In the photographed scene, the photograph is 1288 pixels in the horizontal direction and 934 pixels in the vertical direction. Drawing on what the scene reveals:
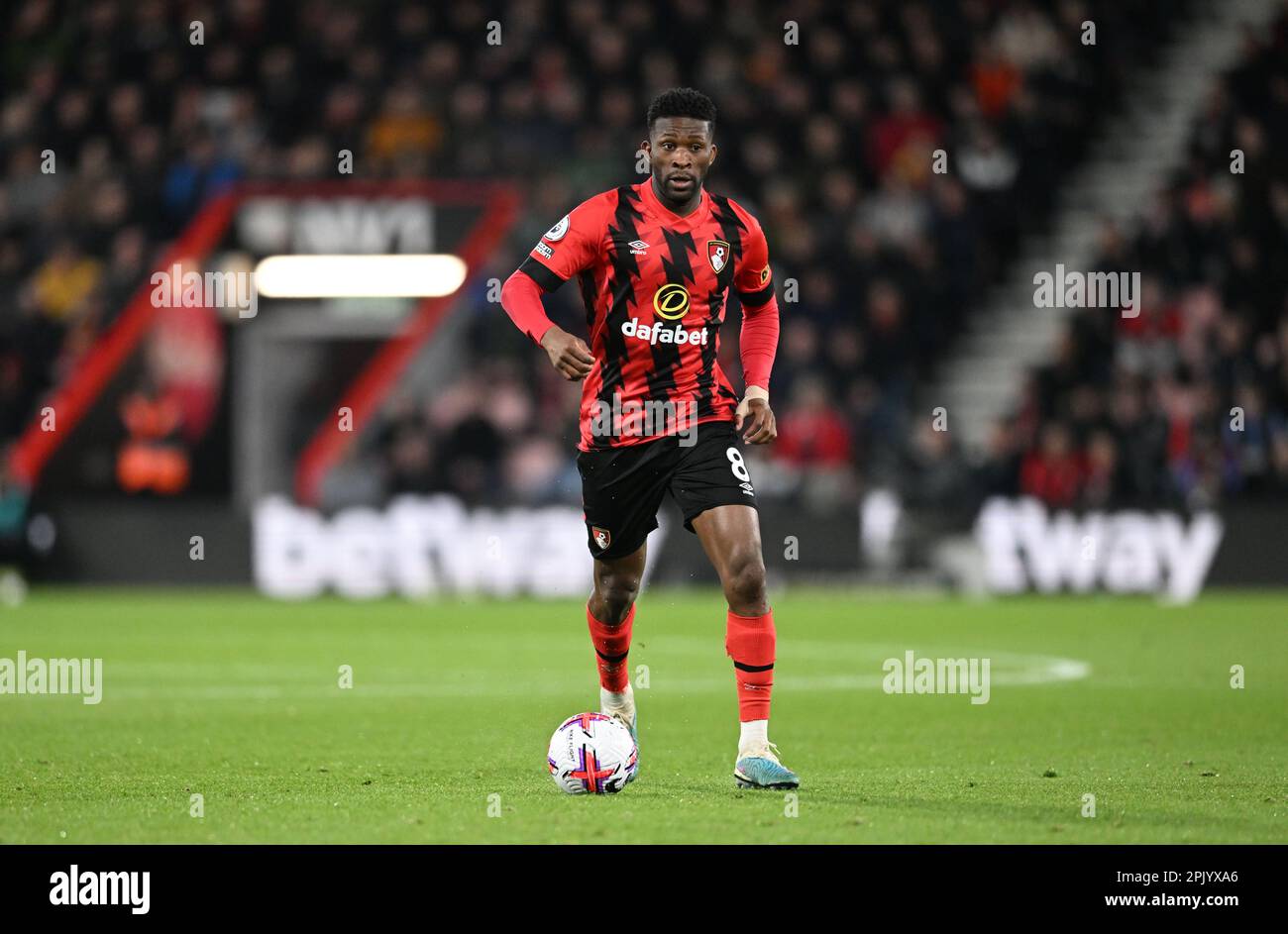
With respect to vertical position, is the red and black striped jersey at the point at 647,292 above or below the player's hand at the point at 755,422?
above

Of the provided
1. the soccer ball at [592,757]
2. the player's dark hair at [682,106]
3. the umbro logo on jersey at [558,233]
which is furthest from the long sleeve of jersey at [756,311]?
the soccer ball at [592,757]

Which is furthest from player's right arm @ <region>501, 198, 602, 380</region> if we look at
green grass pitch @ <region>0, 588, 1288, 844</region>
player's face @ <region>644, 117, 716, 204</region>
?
green grass pitch @ <region>0, 588, 1288, 844</region>

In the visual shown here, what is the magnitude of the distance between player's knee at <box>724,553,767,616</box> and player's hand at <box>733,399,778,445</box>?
45cm

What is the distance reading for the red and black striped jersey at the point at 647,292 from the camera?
7496 mm

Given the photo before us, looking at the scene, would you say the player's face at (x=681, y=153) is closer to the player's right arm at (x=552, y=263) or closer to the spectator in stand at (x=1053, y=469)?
the player's right arm at (x=552, y=263)

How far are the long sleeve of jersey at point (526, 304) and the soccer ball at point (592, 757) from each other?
1.44 metres

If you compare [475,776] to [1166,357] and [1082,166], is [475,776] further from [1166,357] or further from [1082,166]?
[1082,166]

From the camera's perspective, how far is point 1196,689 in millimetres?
11148

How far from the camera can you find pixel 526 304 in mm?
7418

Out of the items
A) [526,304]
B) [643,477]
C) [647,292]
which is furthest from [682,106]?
[643,477]

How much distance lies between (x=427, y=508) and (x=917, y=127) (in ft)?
25.6

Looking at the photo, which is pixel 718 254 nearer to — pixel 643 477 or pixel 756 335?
pixel 756 335

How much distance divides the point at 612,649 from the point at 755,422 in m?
1.11

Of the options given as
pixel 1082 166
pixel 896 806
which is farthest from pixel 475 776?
pixel 1082 166
